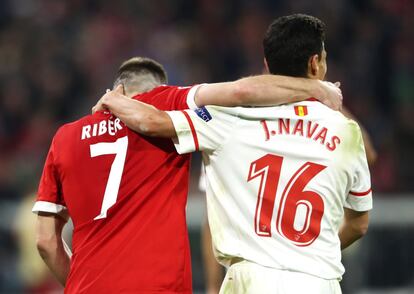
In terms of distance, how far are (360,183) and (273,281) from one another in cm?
60

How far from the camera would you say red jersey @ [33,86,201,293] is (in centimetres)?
430

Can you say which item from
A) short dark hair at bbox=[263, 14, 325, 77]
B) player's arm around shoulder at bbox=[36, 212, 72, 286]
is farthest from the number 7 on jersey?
short dark hair at bbox=[263, 14, 325, 77]

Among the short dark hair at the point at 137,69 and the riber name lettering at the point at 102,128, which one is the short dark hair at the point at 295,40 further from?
the riber name lettering at the point at 102,128

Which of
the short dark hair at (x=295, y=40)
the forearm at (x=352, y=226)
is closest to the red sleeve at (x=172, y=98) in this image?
the short dark hair at (x=295, y=40)

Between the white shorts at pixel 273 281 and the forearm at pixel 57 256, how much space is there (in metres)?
0.83

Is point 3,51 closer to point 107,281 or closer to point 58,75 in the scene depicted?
point 58,75

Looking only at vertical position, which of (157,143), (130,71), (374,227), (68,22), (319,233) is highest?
(68,22)

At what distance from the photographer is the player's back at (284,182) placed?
4309 mm

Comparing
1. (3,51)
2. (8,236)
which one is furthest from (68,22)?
(8,236)

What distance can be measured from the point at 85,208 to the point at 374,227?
583 centimetres

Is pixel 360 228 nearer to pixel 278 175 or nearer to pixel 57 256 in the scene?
pixel 278 175

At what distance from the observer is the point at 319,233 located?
4.34 metres

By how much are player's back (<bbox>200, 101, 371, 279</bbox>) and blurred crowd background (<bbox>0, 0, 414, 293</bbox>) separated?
6.48 meters

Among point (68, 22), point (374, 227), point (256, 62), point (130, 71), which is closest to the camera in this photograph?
point (130, 71)
